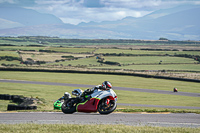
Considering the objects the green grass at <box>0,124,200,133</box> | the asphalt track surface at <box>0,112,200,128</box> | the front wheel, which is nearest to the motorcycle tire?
the asphalt track surface at <box>0,112,200,128</box>

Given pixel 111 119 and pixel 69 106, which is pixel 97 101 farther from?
pixel 69 106

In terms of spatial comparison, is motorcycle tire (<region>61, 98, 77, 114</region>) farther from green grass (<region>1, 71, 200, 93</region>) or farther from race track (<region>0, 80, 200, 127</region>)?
green grass (<region>1, 71, 200, 93</region>)

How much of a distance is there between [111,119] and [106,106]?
92cm

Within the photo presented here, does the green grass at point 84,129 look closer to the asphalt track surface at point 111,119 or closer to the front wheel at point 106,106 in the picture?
the asphalt track surface at point 111,119

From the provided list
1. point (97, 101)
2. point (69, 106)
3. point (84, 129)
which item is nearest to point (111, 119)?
point (97, 101)

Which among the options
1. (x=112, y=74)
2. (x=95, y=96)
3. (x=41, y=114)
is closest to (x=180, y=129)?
(x=95, y=96)

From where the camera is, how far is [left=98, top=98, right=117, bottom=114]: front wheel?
1473cm

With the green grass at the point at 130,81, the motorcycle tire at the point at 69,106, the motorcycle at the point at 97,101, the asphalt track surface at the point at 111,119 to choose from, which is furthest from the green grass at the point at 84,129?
the green grass at the point at 130,81

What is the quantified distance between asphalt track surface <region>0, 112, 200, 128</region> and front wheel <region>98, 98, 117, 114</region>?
53 centimetres

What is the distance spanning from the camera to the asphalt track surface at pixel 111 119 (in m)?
14.6

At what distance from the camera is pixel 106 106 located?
14953 mm

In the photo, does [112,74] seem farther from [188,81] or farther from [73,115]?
[73,115]

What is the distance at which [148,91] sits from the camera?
156ft

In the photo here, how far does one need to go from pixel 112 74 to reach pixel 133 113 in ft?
170
